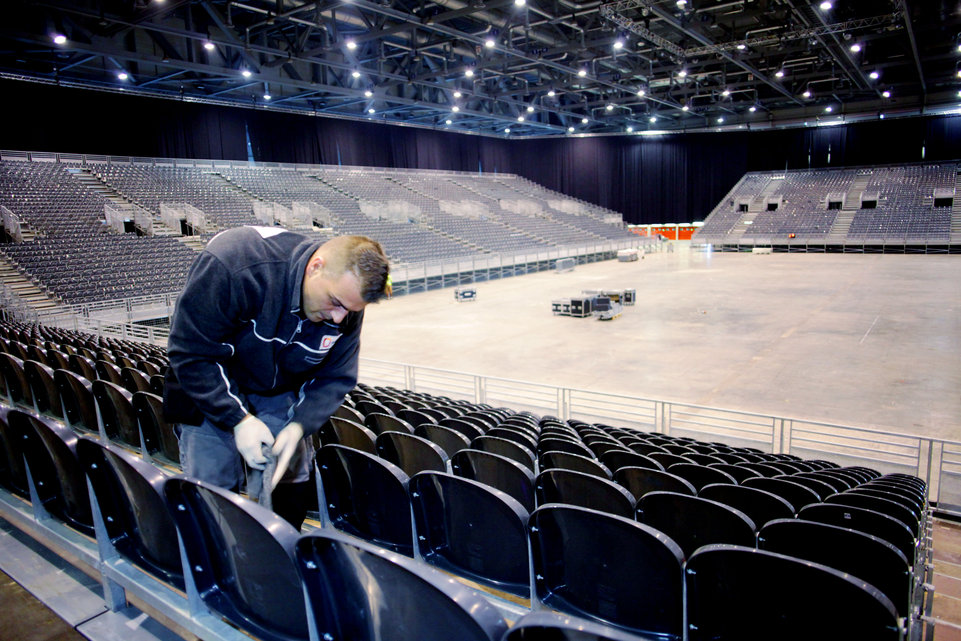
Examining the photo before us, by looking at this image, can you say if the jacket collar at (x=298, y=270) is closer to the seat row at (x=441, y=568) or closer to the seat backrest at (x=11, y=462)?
the seat row at (x=441, y=568)

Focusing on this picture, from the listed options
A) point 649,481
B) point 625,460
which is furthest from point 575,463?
point 625,460

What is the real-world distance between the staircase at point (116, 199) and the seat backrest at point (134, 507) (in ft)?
75.8

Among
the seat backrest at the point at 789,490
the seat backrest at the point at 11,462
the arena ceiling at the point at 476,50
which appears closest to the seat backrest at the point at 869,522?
the seat backrest at the point at 789,490

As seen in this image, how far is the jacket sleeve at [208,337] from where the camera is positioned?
2.04m

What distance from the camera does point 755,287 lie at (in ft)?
73.9

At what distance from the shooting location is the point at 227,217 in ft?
82.2

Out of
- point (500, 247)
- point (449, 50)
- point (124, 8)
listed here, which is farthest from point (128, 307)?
point (500, 247)

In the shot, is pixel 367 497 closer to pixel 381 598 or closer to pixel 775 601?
pixel 381 598

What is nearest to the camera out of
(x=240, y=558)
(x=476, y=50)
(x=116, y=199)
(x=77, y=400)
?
(x=240, y=558)

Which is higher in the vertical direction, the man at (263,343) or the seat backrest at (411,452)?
the man at (263,343)

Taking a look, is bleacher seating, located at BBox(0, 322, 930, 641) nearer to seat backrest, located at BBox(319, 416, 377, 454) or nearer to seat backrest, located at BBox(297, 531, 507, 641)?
seat backrest, located at BBox(297, 531, 507, 641)

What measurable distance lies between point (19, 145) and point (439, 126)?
25.0 metres

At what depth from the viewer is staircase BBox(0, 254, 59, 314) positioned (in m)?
15.7

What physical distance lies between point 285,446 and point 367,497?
56cm
